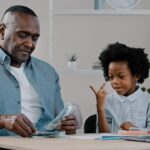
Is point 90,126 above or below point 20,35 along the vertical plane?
below

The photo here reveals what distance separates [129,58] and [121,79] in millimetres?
205

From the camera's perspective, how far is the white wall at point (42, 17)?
335 centimetres

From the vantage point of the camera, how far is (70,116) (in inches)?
69.3

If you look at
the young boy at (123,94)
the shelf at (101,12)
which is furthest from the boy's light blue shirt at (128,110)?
the shelf at (101,12)

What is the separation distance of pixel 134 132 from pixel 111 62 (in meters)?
1.01

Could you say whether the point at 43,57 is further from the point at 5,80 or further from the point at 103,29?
the point at 5,80

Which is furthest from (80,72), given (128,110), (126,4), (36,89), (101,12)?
(36,89)

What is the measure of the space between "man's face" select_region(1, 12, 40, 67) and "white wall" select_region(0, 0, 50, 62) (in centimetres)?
123

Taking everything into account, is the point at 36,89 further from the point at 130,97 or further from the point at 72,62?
the point at 72,62

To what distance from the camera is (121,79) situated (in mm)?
2482

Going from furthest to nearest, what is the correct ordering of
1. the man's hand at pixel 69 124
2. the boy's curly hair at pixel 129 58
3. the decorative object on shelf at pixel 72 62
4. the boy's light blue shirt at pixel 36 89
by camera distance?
the decorative object on shelf at pixel 72 62
the boy's curly hair at pixel 129 58
the boy's light blue shirt at pixel 36 89
the man's hand at pixel 69 124

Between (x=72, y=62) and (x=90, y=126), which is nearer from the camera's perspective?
(x=90, y=126)

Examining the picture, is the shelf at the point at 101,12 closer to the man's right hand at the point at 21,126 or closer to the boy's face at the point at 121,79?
the boy's face at the point at 121,79

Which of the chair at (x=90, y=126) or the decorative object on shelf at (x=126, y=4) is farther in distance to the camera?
the decorative object on shelf at (x=126, y=4)
